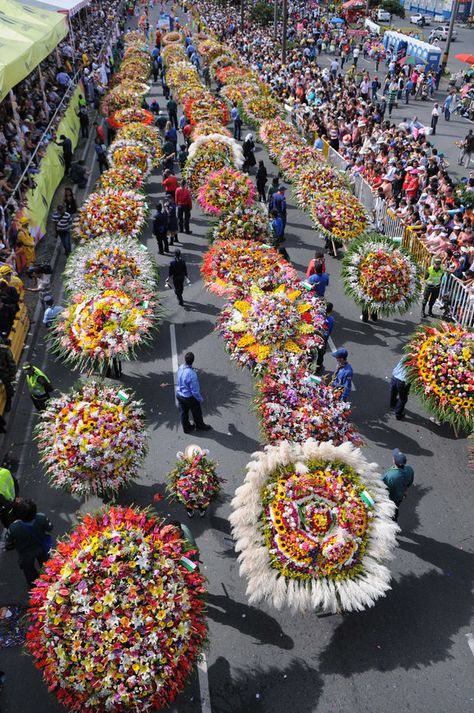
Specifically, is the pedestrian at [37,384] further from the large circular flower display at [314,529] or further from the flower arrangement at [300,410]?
the large circular flower display at [314,529]

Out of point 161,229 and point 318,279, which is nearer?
point 318,279

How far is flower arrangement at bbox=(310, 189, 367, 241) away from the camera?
13.5 meters

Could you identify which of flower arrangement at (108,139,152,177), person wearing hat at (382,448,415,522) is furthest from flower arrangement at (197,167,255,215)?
person wearing hat at (382,448,415,522)

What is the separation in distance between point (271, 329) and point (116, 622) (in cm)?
562

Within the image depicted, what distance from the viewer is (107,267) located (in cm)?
1166

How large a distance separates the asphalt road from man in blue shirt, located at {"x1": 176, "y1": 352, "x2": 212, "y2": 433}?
0.87 ft

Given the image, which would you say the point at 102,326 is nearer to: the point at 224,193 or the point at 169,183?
the point at 224,193

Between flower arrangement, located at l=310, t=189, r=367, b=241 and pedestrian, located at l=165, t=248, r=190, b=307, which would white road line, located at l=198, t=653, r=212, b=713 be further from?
flower arrangement, located at l=310, t=189, r=367, b=241

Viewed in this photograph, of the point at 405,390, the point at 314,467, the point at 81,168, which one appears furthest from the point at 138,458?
the point at 81,168

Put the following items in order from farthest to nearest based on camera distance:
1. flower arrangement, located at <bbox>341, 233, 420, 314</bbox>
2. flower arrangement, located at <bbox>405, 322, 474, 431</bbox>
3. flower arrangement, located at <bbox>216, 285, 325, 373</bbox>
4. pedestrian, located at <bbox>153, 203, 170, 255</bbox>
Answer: pedestrian, located at <bbox>153, 203, 170, 255</bbox>, flower arrangement, located at <bbox>341, 233, 420, 314</bbox>, flower arrangement, located at <bbox>216, 285, 325, 373</bbox>, flower arrangement, located at <bbox>405, 322, 474, 431</bbox>

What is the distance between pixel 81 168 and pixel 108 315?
12656 mm

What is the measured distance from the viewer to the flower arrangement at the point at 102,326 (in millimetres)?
10016

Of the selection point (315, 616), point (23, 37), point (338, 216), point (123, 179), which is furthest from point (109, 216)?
point (315, 616)

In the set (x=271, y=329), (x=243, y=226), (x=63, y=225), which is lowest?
(x=63, y=225)
